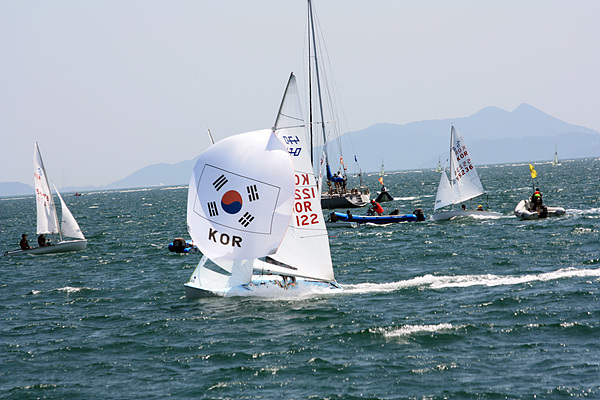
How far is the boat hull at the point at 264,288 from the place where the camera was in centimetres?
2306

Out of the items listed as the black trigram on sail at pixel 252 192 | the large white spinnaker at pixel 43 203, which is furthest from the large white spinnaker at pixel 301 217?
the large white spinnaker at pixel 43 203

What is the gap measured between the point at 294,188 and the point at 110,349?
8.06 m

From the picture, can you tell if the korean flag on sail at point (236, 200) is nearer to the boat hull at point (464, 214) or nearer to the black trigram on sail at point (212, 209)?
the black trigram on sail at point (212, 209)

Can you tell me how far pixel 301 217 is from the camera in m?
22.3

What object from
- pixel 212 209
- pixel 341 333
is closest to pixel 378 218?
pixel 212 209

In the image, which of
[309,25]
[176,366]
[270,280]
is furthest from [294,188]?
[309,25]

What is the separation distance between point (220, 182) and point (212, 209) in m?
1.00

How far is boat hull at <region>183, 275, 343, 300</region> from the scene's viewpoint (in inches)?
908

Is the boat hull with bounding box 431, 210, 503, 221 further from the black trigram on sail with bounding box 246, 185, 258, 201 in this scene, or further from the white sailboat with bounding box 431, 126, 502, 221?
the black trigram on sail with bounding box 246, 185, 258, 201

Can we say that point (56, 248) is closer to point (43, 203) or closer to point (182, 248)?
Answer: point (43, 203)

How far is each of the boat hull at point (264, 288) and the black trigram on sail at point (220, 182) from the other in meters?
4.39

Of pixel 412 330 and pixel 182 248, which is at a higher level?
pixel 182 248

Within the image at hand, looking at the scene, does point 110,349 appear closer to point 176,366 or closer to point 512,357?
point 176,366

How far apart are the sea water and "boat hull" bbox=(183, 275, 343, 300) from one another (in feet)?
1.23
